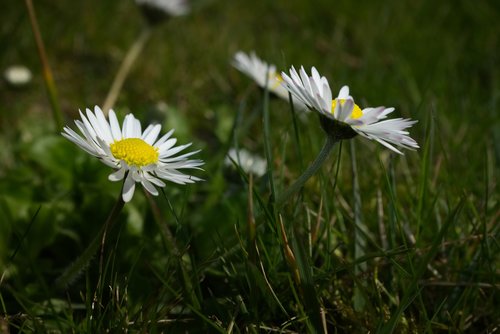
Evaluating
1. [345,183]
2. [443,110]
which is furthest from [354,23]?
[345,183]

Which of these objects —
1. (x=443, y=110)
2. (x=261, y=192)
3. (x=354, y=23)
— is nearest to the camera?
(x=261, y=192)

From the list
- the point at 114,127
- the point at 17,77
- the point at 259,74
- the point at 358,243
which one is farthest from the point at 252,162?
the point at 17,77

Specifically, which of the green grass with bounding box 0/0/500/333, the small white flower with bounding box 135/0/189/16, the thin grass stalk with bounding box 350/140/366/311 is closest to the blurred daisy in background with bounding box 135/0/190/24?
the small white flower with bounding box 135/0/189/16

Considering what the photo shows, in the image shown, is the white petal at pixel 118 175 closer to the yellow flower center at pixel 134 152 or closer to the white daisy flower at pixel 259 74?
the yellow flower center at pixel 134 152

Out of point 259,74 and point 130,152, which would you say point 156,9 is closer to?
point 259,74

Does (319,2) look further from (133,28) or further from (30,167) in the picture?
(30,167)
